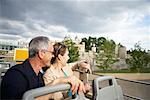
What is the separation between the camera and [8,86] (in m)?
1.39

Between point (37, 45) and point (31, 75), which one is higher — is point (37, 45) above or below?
above

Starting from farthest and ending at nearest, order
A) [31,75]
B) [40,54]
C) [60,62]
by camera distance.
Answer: [60,62]
[40,54]
[31,75]

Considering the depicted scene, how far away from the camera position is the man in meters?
1.31

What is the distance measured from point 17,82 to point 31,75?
153mm

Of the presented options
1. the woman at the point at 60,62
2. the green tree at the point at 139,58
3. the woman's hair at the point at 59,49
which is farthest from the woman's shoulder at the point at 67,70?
the green tree at the point at 139,58

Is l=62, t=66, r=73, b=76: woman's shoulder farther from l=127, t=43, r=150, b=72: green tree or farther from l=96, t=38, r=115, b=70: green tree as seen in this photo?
l=96, t=38, r=115, b=70: green tree

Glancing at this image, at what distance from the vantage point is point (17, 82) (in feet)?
4.64

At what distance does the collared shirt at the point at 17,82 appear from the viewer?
1365 millimetres

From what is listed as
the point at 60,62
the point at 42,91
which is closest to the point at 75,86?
the point at 42,91

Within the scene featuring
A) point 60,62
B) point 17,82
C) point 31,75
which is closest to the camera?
point 17,82

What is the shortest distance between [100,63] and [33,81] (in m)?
22.5

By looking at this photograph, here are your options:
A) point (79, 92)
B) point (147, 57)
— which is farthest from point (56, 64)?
point (147, 57)

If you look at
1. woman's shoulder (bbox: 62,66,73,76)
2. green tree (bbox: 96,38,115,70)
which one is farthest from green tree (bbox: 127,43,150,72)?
woman's shoulder (bbox: 62,66,73,76)

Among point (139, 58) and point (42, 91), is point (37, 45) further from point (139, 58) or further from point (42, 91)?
point (139, 58)
